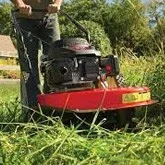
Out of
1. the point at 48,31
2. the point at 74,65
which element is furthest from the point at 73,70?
the point at 48,31

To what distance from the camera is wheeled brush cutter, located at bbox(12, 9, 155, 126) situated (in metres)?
3.60

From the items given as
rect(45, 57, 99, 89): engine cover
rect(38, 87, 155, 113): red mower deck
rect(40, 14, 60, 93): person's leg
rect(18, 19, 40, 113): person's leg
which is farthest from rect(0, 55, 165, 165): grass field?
rect(40, 14, 60, 93): person's leg

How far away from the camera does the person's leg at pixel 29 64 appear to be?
4.35m

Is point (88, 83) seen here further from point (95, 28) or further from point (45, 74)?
point (95, 28)

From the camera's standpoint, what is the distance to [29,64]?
13.7 ft

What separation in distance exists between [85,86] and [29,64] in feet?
1.77

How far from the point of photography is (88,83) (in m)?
3.85

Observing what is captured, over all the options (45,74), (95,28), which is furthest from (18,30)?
(95,28)

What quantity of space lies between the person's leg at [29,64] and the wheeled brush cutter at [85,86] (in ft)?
0.74

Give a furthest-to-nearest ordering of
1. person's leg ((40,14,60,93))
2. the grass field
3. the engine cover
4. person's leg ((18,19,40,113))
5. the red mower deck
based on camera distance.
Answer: person's leg ((40,14,60,93))
person's leg ((18,19,40,113))
the engine cover
the red mower deck
the grass field

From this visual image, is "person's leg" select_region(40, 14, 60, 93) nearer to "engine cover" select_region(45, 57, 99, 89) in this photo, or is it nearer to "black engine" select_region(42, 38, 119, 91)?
"black engine" select_region(42, 38, 119, 91)

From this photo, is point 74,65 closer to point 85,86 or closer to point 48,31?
point 85,86

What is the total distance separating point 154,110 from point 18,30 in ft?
4.35

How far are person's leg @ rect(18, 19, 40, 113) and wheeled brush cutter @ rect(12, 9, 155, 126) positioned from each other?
0.23 m
